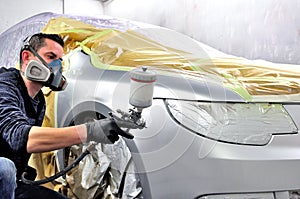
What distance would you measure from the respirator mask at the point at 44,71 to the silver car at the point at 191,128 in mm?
140

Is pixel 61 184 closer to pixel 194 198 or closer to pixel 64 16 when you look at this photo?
pixel 194 198

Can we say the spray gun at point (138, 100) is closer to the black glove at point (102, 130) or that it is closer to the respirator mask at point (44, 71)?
the black glove at point (102, 130)

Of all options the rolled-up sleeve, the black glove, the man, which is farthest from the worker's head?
the black glove

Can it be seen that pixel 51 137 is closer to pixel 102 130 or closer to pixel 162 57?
pixel 102 130

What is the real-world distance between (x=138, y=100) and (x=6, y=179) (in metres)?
0.42

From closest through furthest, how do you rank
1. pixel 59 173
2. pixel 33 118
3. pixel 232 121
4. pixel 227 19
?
1. pixel 232 121
2. pixel 33 118
3. pixel 59 173
4. pixel 227 19

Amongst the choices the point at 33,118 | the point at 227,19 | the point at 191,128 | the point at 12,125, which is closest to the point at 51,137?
the point at 12,125

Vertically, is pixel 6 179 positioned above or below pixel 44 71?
below

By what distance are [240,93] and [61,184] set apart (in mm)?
905

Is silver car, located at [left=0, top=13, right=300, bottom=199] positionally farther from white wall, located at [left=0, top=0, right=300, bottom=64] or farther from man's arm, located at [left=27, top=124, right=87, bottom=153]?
white wall, located at [left=0, top=0, right=300, bottom=64]

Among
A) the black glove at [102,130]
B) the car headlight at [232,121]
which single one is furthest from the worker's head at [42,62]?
the car headlight at [232,121]

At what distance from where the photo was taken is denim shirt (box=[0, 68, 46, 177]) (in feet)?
2.96

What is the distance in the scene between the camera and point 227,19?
2732 mm

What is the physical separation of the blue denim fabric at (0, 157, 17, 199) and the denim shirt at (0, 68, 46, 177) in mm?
68
